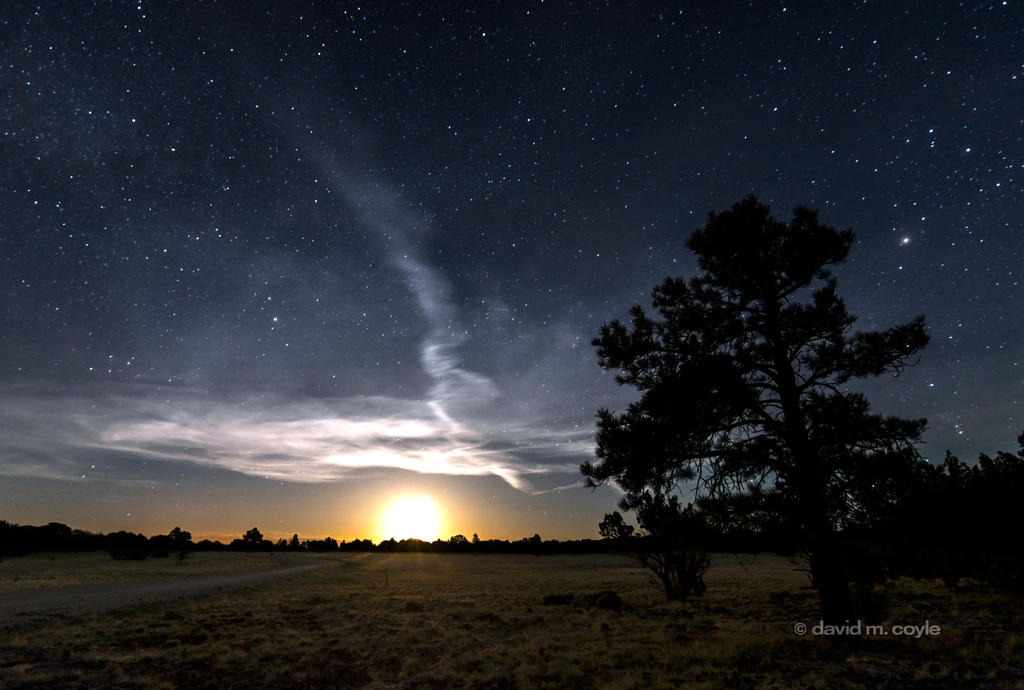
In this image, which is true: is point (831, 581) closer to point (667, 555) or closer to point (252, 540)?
point (667, 555)

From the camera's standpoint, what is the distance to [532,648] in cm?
1289

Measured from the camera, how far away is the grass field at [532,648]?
9484mm

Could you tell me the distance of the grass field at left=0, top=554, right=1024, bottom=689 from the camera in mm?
9484

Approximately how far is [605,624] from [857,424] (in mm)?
9649

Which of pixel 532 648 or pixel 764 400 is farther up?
pixel 764 400

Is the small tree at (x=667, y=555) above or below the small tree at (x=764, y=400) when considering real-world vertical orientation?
below

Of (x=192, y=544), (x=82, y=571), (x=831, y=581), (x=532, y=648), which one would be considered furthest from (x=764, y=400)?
(x=192, y=544)

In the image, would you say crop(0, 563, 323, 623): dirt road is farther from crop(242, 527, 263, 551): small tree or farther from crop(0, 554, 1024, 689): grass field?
crop(242, 527, 263, 551): small tree

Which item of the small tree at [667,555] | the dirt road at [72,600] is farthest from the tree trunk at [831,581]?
the dirt road at [72,600]

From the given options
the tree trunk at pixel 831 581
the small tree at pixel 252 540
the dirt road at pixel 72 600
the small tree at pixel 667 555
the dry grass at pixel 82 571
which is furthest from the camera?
the small tree at pixel 252 540

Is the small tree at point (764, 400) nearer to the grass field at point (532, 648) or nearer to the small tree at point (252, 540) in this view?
the grass field at point (532, 648)

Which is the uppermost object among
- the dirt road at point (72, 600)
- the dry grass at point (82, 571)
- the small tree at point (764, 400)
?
the small tree at point (764, 400)

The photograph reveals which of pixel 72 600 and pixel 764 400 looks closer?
pixel 764 400

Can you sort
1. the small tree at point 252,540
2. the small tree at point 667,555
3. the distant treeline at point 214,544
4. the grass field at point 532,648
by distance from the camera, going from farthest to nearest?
the small tree at point 252,540
the distant treeline at point 214,544
the small tree at point 667,555
the grass field at point 532,648
